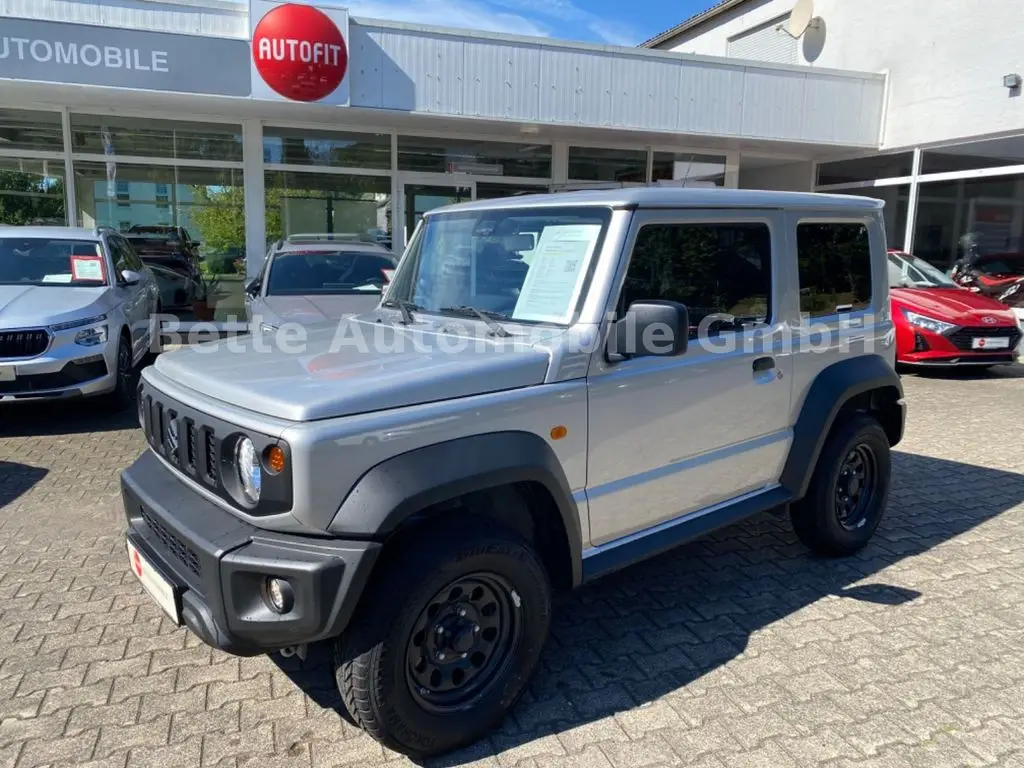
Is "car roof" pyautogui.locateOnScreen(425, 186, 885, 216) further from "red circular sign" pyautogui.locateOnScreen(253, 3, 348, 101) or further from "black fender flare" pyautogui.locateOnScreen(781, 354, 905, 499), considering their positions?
"red circular sign" pyautogui.locateOnScreen(253, 3, 348, 101)

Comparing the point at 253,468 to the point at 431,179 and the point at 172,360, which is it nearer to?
the point at 172,360

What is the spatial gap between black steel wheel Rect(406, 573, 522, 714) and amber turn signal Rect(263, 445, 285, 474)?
2.17 ft

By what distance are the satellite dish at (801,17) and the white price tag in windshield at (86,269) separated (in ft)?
44.8

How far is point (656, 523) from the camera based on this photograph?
3.37 metres

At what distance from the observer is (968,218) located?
13.3m

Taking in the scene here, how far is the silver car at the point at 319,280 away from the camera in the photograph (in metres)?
7.64

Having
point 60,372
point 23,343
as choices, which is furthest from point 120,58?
point 60,372

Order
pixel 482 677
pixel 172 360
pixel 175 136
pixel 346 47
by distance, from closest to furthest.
A: 1. pixel 482 677
2. pixel 172 360
3. pixel 346 47
4. pixel 175 136

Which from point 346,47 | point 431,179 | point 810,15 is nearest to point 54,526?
point 346,47

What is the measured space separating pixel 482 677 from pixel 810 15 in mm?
16051

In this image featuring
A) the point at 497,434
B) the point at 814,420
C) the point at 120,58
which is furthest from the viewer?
the point at 120,58

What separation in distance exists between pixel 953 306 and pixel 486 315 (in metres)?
8.84

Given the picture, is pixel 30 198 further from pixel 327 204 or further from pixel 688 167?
pixel 688 167

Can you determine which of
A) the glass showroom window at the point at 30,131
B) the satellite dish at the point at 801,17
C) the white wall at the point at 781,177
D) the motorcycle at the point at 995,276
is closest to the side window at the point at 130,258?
the glass showroom window at the point at 30,131
